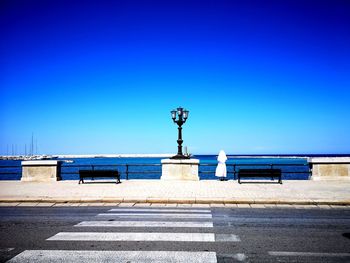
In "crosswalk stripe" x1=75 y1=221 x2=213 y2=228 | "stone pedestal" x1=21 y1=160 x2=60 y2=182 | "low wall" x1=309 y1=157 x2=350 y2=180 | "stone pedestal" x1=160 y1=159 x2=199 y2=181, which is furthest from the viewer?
"stone pedestal" x1=21 y1=160 x2=60 y2=182

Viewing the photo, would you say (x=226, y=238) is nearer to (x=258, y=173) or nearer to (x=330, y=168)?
(x=258, y=173)

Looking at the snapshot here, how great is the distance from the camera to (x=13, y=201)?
1034 cm

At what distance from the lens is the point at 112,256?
15.5ft

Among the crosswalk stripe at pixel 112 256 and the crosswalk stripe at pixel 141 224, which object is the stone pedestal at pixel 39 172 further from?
the crosswalk stripe at pixel 112 256

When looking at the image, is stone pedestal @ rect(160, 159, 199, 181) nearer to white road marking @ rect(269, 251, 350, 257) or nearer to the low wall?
the low wall

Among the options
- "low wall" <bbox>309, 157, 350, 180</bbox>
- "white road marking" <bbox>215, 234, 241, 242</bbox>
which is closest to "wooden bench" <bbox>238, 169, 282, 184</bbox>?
"low wall" <bbox>309, 157, 350, 180</bbox>

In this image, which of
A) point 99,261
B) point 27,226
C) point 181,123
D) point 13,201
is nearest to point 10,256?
point 99,261

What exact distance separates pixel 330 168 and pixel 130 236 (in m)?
13.4

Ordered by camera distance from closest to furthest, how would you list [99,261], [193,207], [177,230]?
[99,261] → [177,230] → [193,207]

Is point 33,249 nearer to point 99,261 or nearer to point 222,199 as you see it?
point 99,261

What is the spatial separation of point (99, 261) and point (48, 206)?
5.94 m

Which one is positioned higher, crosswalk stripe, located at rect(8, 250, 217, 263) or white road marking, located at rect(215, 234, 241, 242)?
crosswalk stripe, located at rect(8, 250, 217, 263)

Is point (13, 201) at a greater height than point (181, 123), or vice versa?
point (181, 123)

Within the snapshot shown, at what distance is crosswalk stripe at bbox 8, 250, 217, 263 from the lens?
14.9ft
